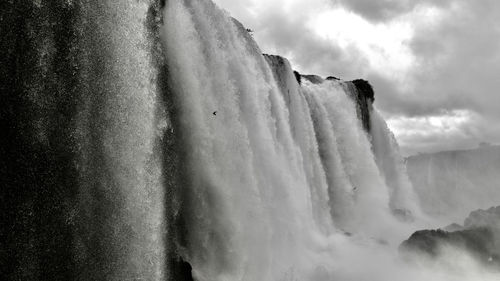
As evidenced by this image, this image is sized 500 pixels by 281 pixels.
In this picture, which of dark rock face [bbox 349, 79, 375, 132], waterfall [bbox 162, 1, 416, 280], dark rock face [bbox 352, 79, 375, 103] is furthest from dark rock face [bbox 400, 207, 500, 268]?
dark rock face [bbox 352, 79, 375, 103]

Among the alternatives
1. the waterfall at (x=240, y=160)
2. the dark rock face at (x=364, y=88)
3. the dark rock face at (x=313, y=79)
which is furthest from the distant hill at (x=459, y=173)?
the waterfall at (x=240, y=160)


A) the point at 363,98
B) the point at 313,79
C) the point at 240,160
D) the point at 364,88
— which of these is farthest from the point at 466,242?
the point at 364,88

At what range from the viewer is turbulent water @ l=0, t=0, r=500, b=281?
6.10 meters

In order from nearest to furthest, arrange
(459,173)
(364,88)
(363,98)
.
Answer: (363,98) < (364,88) < (459,173)

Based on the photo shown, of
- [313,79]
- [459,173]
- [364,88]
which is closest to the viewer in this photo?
[313,79]

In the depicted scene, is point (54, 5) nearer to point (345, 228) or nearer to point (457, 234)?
point (457, 234)

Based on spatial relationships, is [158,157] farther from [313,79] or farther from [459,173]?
[459,173]

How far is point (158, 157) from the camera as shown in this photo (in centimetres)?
833

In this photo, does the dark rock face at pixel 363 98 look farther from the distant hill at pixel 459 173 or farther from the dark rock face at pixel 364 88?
the distant hill at pixel 459 173

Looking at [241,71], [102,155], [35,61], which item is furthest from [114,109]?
[241,71]

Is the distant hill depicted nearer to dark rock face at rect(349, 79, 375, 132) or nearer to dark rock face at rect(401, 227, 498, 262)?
dark rock face at rect(349, 79, 375, 132)

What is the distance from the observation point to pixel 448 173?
88062 mm

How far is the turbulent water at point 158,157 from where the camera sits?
6102mm

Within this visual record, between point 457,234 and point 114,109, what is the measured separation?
35.4 ft
